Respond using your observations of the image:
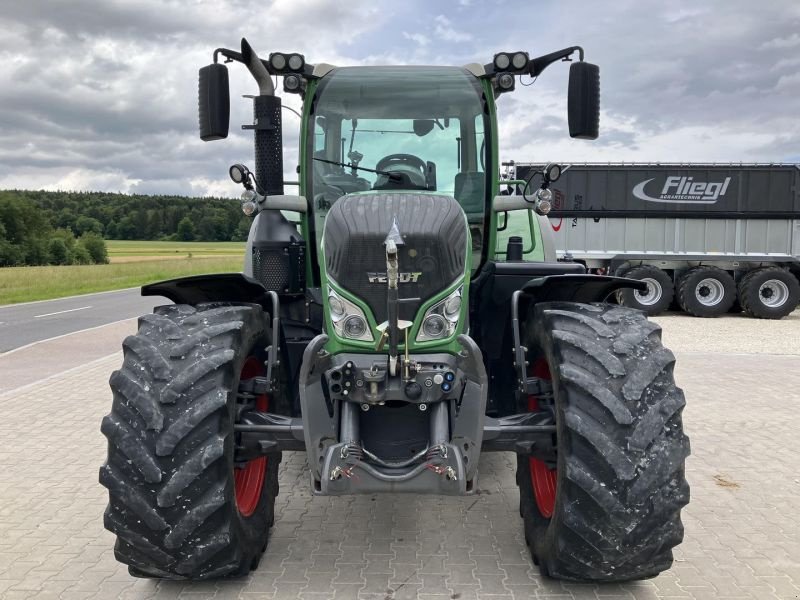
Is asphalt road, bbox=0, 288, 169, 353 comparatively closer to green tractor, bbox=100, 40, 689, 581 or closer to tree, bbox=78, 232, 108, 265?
green tractor, bbox=100, 40, 689, 581

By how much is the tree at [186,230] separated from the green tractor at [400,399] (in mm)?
81921

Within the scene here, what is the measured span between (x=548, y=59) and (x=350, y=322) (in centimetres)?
226

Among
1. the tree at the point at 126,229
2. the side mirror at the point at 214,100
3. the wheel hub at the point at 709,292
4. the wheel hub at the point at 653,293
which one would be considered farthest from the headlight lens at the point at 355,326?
the tree at the point at 126,229

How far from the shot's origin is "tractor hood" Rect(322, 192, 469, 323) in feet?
10.8

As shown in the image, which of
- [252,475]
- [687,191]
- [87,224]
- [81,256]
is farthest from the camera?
[87,224]

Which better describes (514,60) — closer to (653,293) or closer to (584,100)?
(584,100)

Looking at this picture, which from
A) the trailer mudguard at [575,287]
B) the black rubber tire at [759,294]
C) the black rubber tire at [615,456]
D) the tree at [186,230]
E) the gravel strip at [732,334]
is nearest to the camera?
the black rubber tire at [615,456]

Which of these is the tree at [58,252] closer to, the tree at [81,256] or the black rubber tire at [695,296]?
the tree at [81,256]

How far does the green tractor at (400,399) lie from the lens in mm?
2979

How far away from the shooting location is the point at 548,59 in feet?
14.4

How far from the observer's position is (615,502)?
9.62 ft

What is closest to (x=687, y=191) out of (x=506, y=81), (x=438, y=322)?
→ (x=506, y=81)

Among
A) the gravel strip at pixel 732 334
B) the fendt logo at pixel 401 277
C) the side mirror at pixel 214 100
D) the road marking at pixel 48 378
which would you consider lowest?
the gravel strip at pixel 732 334

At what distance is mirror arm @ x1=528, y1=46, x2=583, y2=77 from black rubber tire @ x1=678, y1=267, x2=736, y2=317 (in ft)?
43.3
